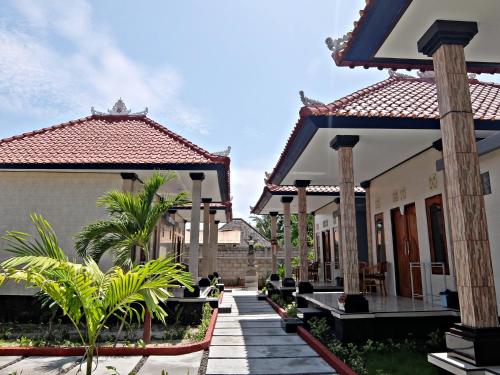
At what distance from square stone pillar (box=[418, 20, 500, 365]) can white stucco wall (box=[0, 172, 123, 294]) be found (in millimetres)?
7338

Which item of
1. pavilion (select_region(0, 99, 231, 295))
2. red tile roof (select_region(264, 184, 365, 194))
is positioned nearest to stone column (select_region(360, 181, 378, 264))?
red tile roof (select_region(264, 184, 365, 194))

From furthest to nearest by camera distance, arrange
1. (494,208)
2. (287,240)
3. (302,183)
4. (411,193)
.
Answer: (287,240)
(302,183)
(411,193)
(494,208)

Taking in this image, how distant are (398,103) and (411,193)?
2.59 metres

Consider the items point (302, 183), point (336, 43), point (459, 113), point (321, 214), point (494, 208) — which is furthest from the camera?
point (321, 214)

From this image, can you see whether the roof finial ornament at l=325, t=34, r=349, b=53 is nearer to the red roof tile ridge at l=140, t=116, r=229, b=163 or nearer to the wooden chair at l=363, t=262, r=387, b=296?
the red roof tile ridge at l=140, t=116, r=229, b=163

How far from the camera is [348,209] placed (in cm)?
626

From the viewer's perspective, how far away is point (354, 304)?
5879 mm

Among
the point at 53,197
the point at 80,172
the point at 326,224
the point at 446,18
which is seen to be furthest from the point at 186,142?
the point at 326,224

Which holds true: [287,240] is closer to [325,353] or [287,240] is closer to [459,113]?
[325,353]

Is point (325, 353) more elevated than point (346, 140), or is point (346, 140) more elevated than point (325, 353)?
point (346, 140)

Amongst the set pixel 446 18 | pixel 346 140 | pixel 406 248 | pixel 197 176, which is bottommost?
pixel 406 248

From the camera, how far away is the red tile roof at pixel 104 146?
27.4 ft

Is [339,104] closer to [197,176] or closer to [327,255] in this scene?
[197,176]

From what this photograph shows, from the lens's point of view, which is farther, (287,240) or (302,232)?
(287,240)
